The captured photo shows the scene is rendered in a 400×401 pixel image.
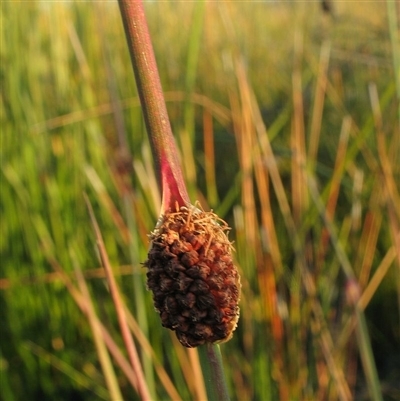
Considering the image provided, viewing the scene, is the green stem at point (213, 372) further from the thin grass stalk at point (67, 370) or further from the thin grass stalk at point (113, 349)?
the thin grass stalk at point (67, 370)

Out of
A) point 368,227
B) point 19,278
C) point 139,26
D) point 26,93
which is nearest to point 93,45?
point 26,93

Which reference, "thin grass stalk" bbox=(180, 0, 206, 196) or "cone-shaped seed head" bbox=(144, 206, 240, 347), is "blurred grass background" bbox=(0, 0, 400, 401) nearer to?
"thin grass stalk" bbox=(180, 0, 206, 196)

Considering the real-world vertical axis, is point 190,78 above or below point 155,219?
above

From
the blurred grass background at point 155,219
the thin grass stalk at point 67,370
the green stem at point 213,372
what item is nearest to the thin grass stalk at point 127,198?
the blurred grass background at point 155,219

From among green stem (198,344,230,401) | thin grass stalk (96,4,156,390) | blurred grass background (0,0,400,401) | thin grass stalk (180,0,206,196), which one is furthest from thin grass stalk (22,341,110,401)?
green stem (198,344,230,401)

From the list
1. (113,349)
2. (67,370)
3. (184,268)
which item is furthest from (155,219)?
(184,268)

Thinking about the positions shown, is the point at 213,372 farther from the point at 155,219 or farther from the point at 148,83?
the point at 155,219
